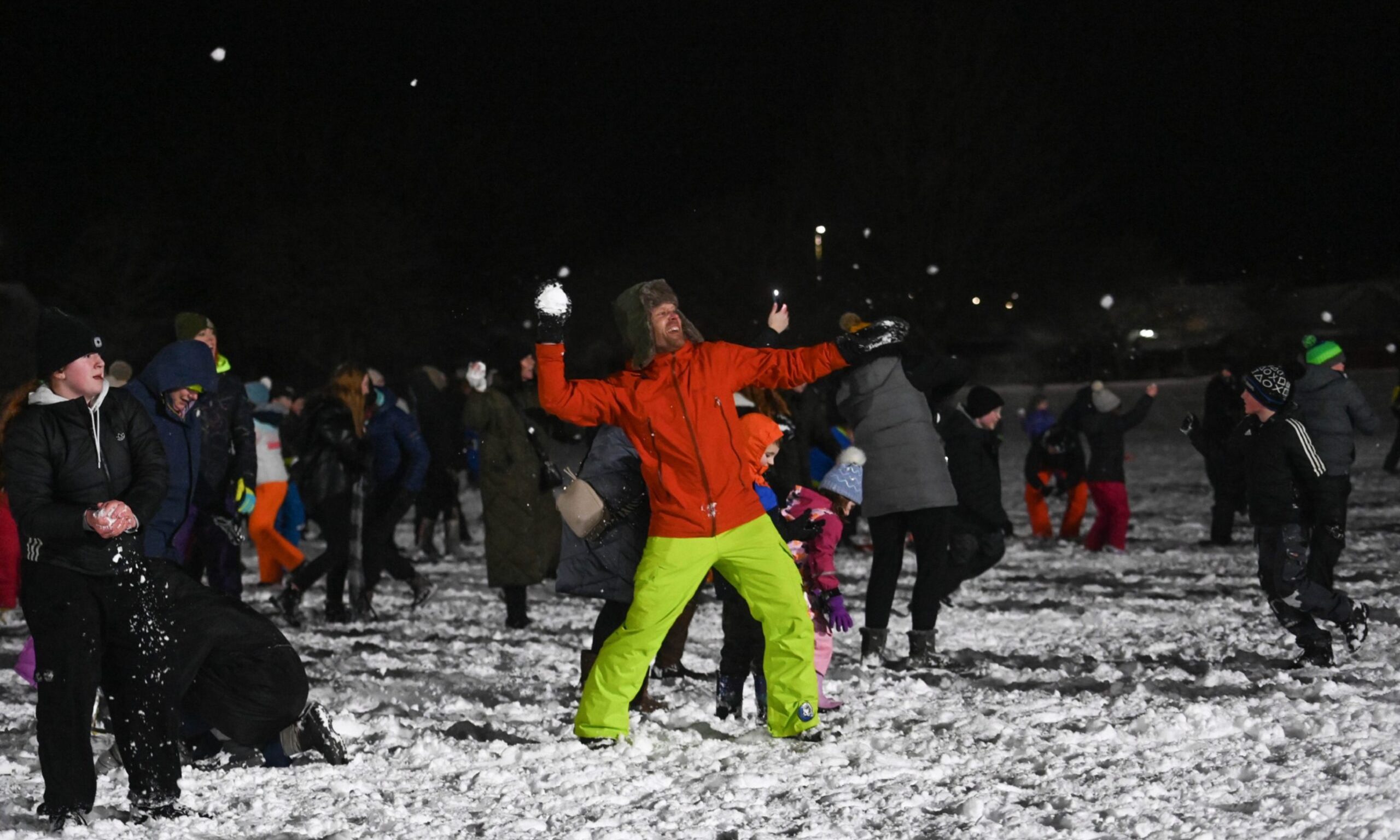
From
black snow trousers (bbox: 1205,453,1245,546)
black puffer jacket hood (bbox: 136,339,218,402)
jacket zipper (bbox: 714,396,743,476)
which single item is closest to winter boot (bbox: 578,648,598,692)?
jacket zipper (bbox: 714,396,743,476)

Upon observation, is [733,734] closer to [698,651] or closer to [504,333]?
[698,651]

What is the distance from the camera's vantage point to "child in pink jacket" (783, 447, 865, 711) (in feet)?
19.9

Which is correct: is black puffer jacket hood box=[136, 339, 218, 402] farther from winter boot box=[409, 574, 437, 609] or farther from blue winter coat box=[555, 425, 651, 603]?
winter boot box=[409, 574, 437, 609]

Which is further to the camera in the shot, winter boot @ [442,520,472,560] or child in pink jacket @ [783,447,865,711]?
winter boot @ [442,520,472,560]

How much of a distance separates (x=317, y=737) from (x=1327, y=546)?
518 cm

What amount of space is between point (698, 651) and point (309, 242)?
119ft

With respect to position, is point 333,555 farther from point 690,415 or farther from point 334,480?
point 690,415

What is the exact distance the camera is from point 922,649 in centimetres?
714

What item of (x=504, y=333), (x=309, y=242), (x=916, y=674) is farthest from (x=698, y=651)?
(x=504, y=333)

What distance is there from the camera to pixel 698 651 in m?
7.71

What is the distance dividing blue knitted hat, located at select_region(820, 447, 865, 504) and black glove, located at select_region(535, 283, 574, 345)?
1.49 meters

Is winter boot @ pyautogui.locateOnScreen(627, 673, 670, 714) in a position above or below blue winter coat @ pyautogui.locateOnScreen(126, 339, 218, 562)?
below

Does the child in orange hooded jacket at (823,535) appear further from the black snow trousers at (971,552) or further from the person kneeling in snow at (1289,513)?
the person kneeling in snow at (1289,513)

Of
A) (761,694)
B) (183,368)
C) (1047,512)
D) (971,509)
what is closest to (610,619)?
(761,694)
